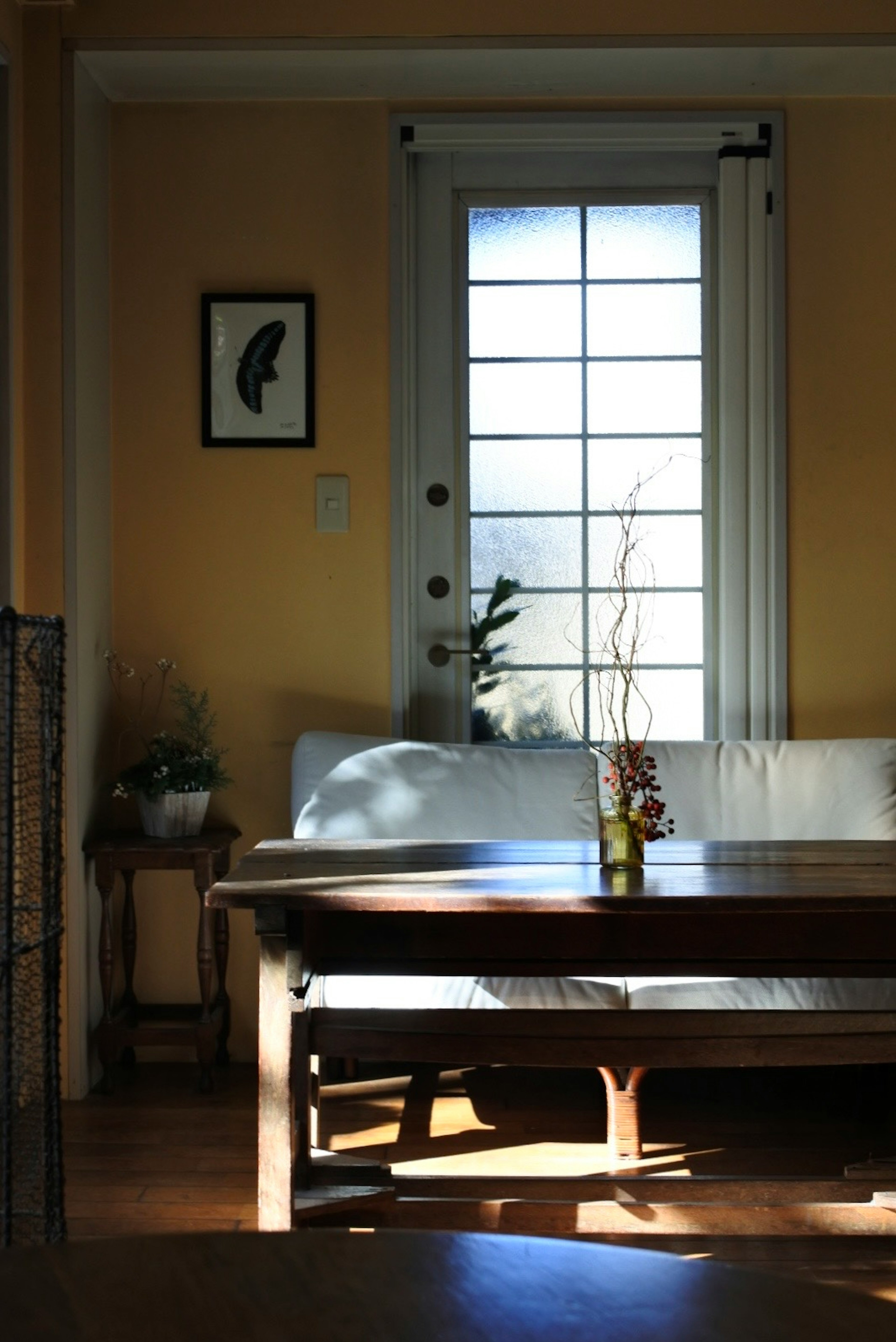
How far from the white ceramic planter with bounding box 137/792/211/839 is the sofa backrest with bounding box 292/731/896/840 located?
10.0 inches

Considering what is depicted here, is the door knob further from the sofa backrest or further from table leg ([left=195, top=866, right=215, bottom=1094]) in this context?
table leg ([left=195, top=866, right=215, bottom=1094])

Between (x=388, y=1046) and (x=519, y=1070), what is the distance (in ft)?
4.03

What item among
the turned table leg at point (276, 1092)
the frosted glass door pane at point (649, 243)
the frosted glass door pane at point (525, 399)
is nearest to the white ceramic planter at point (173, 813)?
the turned table leg at point (276, 1092)

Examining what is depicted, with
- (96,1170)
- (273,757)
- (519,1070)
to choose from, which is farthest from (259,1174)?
(273,757)

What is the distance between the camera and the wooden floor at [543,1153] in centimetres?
215

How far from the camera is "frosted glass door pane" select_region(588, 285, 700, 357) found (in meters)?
3.68

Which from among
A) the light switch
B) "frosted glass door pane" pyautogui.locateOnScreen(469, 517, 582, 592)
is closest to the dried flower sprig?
"frosted glass door pane" pyautogui.locateOnScreen(469, 517, 582, 592)

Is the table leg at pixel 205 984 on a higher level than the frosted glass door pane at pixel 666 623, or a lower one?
lower

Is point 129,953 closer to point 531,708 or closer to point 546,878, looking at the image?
point 531,708

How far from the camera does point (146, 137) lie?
357 centimetres

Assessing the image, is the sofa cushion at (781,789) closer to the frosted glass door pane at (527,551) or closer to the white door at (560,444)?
the white door at (560,444)

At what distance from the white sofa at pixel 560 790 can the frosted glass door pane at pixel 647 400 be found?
953mm

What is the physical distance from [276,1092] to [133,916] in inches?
54.6

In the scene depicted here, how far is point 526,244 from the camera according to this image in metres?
3.68
